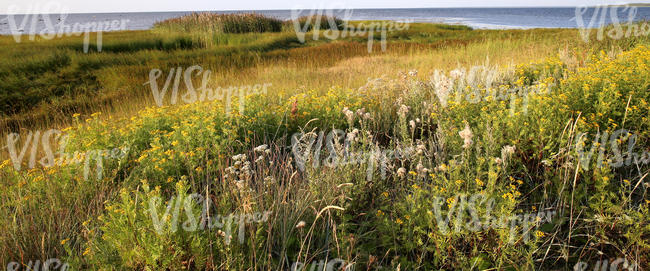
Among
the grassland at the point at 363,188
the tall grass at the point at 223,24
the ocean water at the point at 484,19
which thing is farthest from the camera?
the tall grass at the point at 223,24

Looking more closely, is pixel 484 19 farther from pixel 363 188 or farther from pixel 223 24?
pixel 363 188

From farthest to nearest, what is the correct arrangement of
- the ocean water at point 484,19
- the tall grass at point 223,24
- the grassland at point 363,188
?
the tall grass at point 223,24 → the ocean water at point 484,19 → the grassland at point 363,188

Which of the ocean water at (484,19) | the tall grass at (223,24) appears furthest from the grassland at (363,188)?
the tall grass at (223,24)

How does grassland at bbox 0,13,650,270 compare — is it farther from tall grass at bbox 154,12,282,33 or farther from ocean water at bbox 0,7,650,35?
tall grass at bbox 154,12,282,33

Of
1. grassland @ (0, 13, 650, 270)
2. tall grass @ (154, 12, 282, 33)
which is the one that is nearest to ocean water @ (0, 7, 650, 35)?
tall grass @ (154, 12, 282, 33)

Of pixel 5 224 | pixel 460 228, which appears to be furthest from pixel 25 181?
pixel 460 228

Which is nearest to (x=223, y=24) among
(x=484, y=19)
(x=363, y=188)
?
(x=363, y=188)

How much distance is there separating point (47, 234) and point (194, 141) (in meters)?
1.31

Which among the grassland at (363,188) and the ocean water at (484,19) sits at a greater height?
the ocean water at (484,19)

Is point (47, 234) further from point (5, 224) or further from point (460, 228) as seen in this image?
point (460, 228)

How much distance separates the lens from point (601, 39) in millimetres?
8414

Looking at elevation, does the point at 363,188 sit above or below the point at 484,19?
below

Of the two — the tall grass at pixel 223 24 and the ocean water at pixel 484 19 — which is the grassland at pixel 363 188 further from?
the tall grass at pixel 223 24

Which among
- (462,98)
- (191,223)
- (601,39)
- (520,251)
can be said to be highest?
(601,39)
